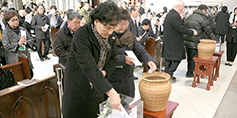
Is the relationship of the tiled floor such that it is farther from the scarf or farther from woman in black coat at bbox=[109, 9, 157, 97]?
the scarf

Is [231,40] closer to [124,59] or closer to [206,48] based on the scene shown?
[206,48]

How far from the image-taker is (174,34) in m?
4.00

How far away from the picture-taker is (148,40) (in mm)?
4363

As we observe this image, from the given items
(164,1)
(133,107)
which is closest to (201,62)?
(133,107)

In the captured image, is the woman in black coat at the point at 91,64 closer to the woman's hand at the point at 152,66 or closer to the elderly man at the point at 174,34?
the woman's hand at the point at 152,66

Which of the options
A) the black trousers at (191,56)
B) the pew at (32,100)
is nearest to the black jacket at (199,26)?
the black trousers at (191,56)

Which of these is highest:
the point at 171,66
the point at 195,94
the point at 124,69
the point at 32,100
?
the point at 124,69

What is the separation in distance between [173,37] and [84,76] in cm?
294

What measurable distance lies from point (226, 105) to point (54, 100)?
2.77 meters

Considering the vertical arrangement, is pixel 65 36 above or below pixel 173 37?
above

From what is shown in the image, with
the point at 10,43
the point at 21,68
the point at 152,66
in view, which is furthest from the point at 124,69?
the point at 10,43

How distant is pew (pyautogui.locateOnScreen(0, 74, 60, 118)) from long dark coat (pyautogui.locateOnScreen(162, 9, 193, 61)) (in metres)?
2.53

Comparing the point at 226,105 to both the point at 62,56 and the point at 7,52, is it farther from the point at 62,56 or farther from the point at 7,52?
the point at 7,52

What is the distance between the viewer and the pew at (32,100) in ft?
6.33
